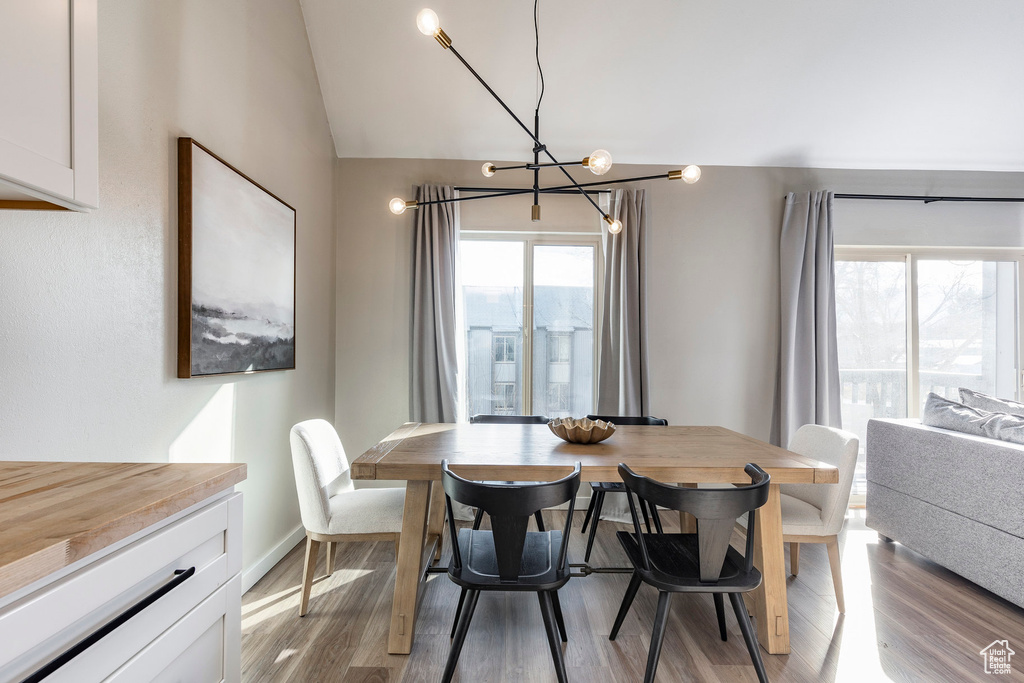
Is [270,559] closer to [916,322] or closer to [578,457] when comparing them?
[578,457]

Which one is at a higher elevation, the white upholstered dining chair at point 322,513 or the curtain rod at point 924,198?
the curtain rod at point 924,198

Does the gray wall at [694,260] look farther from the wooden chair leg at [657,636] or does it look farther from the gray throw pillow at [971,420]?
the wooden chair leg at [657,636]

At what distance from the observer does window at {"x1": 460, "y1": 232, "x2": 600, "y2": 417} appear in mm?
3793

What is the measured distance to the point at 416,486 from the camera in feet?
6.45

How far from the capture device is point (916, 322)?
3848 millimetres

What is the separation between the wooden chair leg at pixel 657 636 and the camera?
5.18 ft

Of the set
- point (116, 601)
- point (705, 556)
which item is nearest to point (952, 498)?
point (705, 556)

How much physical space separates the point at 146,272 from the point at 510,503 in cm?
147

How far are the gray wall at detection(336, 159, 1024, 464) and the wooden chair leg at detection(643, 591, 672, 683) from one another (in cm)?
218

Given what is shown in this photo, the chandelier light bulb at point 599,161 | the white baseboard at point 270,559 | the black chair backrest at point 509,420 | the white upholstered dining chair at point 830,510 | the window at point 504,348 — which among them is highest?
the chandelier light bulb at point 599,161

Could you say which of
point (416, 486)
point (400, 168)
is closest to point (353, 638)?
point (416, 486)

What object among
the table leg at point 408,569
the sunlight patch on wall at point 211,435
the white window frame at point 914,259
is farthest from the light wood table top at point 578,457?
the white window frame at point 914,259

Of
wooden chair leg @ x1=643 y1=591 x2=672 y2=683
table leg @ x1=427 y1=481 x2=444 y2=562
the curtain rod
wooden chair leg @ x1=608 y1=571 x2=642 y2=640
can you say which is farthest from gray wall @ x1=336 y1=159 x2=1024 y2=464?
wooden chair leg @ x1=643 y1=591 x2=672 y2=683

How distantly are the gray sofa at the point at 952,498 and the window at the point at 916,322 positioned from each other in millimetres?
1010
